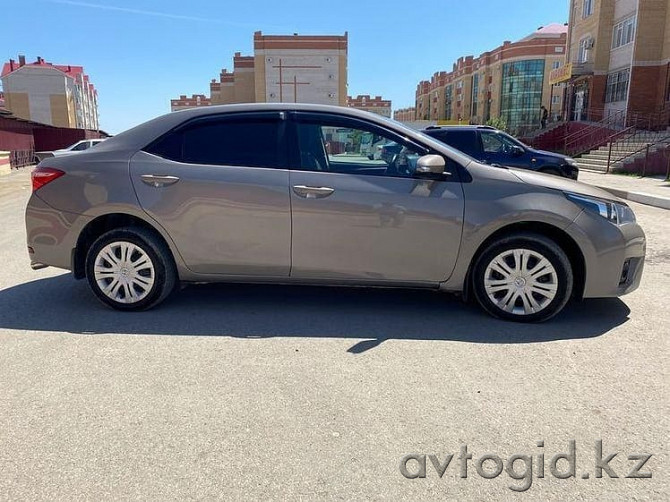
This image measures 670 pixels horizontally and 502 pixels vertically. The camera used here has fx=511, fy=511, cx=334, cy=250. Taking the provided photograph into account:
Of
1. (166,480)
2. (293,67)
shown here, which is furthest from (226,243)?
(293,67)

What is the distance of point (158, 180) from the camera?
13.7 feet

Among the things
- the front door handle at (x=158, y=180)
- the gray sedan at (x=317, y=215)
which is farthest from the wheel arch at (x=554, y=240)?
the front door handle at (x=158, y=180)

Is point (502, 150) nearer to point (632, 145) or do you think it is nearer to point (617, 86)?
point (632, 145)

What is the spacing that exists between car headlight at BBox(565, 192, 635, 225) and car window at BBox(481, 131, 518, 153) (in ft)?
26.0

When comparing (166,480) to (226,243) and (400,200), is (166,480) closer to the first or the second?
(226,243)

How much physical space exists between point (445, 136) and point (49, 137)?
4127cm

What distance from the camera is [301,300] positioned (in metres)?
4.71

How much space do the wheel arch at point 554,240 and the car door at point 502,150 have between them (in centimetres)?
795

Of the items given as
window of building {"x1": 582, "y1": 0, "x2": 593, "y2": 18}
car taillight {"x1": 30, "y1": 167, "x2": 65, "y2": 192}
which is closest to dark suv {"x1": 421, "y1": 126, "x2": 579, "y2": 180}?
car taillight {"x1": 30, "y1": 167, "x2": 65, "y2": 192}

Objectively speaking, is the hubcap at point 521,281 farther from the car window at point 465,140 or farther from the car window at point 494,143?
the car window at point 494,143

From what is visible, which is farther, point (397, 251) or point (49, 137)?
point (49, 137)

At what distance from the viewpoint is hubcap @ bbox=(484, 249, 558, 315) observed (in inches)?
158

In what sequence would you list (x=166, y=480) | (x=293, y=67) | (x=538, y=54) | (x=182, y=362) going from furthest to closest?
(x=293, y=67) → (x=538, y=54) → (x=182, y=362) → (x=166, y=480)

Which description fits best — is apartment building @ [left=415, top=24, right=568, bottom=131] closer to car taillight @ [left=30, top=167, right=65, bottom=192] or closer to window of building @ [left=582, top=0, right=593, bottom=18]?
window of building @ [left=582, top=0, right=593, bottom=18]
